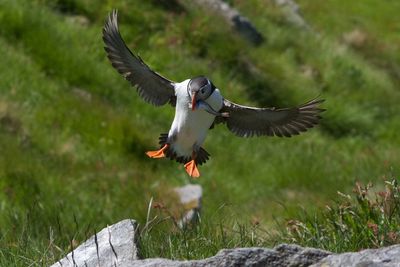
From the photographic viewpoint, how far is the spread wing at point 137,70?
634 centimetres

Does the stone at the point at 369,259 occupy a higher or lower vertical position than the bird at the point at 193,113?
lower

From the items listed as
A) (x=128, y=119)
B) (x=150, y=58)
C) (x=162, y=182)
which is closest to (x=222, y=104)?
(x=162, y=182)

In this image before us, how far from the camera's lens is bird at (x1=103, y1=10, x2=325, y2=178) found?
562cm

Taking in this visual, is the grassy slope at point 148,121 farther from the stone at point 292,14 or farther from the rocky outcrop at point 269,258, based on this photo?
the stone at point 292,14

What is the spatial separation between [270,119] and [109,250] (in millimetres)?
1719

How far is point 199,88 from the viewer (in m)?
5.30

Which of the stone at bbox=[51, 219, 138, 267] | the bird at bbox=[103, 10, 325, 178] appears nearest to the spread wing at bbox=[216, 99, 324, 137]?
the bird at bbox=[103, 10, 325, 178]

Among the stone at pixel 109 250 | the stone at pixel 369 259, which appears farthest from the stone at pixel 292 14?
the stone at pixel 369 259

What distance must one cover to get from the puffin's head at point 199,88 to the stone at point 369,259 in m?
1.33

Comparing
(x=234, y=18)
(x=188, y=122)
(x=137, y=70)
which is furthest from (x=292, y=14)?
(x=188, y=122)

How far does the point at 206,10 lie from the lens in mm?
18578

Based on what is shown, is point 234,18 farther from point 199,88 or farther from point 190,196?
point 199,88

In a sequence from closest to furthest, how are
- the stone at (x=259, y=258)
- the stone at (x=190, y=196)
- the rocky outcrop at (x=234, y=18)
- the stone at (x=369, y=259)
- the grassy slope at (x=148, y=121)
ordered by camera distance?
1. the stone at (x=369, y=259)
2. the stone at (x=259, y=258)
3. the stone at (x=190, y=196)
4. the grassy slope at (x=148, y=121)
5. the rocky outcrop at (x=234, y=18)

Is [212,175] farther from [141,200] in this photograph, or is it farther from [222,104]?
[222,104]
